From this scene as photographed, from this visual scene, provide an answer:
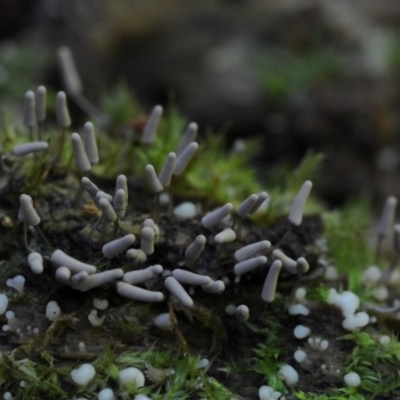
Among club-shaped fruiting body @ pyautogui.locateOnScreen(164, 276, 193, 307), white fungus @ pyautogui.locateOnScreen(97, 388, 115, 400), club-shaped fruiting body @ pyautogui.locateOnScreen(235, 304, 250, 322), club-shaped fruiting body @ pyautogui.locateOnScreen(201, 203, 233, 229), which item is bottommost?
white fungus @ pyautogui.locateOnScreen(97, 388, 115, 400)

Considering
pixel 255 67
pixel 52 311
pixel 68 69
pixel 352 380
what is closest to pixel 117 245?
pixel 52 311

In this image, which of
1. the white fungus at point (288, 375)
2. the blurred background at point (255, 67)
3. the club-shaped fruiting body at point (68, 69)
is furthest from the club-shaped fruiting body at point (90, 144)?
the blurred background at point (255, 67)

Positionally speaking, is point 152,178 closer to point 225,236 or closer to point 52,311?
point 225,236

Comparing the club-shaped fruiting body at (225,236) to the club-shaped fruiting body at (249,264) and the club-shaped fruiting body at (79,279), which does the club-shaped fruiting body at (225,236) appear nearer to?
the club-shaped fruiting body at (249,264)

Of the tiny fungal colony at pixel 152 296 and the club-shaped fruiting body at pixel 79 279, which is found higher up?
the club-shaped fruiting body at pixel 79 279

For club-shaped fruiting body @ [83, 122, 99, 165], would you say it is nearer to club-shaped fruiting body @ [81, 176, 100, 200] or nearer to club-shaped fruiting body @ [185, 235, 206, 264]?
club-shaped fruiting body @ [81, 176, 100, 200]

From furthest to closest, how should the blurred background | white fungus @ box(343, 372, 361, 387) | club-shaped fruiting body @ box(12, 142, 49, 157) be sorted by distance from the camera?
the blurred background → club-shaped fruiting body @ box(12, 142, 49, 157) → white fungus @ box(343, 372, 361, 387)

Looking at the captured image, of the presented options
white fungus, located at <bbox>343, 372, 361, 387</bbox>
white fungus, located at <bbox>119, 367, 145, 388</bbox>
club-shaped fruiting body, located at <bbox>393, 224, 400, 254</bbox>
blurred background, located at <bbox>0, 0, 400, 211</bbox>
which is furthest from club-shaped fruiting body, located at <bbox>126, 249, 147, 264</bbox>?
blurred background, located at <bbox>0, 0, 400, 211</bbox>
